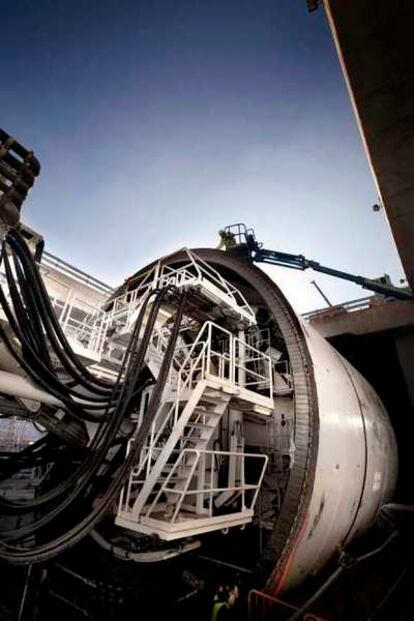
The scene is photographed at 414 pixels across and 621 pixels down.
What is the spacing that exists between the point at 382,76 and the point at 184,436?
5586 mm

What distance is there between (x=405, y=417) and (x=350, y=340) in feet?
12.1

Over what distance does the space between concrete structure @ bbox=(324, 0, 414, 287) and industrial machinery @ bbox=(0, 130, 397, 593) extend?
124 inches

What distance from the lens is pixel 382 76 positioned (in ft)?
7.48

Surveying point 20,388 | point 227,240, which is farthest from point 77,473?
point 227,240

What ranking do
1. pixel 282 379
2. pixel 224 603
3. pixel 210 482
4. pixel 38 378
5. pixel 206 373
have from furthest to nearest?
pixel 282 379
pixel 210 482
pixel 224 603
pixel 206 373
pixel 38 378

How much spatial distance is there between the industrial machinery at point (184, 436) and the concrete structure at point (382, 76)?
3.14 meters

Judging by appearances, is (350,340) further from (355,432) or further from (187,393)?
(187,393)

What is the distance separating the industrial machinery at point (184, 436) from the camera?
3326mm

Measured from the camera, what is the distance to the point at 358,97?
7.84 feet

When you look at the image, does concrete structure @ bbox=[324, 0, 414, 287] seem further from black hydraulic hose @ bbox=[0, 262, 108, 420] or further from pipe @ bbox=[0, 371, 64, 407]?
pipe @ bbox=[0, 371, 64, 407]

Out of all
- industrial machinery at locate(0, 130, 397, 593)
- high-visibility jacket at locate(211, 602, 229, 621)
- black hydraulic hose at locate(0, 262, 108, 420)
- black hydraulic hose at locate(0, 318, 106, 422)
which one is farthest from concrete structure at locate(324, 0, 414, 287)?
high-visibility jacket at locate(211, 602, 229, 621)

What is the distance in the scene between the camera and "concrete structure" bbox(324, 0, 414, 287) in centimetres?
200

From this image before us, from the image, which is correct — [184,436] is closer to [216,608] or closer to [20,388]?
[216,608]

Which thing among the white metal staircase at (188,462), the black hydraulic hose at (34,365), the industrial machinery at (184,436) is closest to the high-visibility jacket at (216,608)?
the industrial machinery at (184,436)
